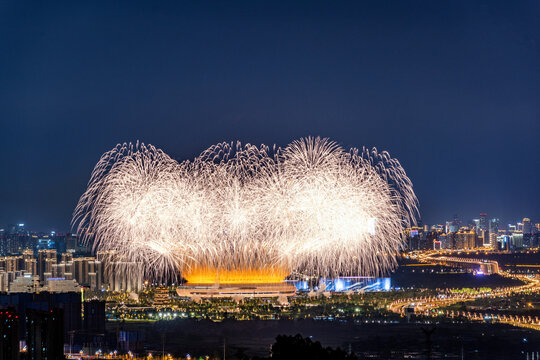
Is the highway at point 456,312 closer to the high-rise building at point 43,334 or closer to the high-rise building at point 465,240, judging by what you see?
the high-rise building at point 43,334

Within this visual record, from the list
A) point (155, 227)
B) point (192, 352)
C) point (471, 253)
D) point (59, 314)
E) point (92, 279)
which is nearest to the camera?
point (59, 314)

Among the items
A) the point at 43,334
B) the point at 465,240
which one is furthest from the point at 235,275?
the point at 465,240

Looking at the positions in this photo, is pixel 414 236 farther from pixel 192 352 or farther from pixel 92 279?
pixel 192 352

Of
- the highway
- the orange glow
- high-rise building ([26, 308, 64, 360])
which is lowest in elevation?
the highway

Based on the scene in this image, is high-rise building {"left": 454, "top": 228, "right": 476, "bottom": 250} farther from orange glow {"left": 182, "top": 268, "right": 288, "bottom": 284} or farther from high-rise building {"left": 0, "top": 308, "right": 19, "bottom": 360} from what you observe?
high-rise building {"left": 0, "top": 308, "right": 19, "bottom": 360}

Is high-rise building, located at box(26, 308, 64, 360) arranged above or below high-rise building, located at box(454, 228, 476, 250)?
below

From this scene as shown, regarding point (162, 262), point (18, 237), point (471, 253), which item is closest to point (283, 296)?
point (162, 262)

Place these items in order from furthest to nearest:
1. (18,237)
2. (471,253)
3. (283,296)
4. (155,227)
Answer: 1. (471,253)
2. (18,237)
3. (283,296)
4. (155,227)

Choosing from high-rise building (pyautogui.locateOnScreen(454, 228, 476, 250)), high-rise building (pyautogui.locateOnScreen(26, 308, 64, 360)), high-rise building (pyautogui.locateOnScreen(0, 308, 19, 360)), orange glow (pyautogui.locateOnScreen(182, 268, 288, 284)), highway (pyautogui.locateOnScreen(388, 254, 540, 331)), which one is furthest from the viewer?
high-rise building (pyautogui.locateOnScreen(454, 228, 476, 250))

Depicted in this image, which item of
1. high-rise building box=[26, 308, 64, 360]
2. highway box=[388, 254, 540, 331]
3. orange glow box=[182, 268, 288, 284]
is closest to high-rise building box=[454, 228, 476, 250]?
highway box=[388, 254, 540, 331]
